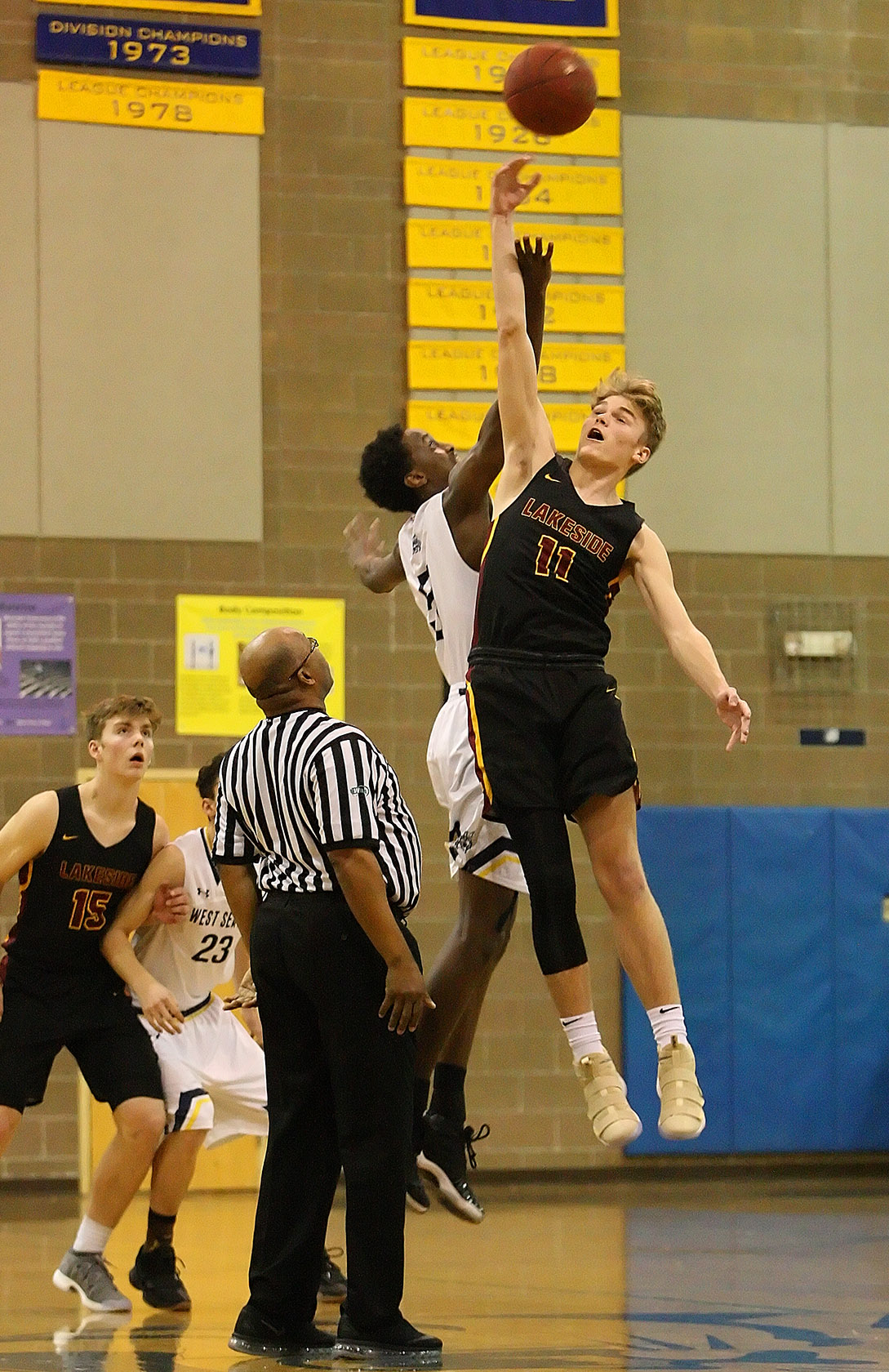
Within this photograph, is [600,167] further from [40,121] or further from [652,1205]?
[652,1205]

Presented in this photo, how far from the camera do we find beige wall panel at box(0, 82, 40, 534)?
995cm

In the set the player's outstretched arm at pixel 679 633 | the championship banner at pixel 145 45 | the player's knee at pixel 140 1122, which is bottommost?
the player's knee at pixel 140 1122

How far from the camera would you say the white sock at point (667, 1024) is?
4.75 metres

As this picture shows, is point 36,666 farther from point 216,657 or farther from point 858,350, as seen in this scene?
point 858,350

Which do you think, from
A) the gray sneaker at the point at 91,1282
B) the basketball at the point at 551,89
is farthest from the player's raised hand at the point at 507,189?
the gray sneaker at the point at 91,1282

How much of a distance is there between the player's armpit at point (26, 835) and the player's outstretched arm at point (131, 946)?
1.26ft

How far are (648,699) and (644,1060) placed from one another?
210 centimetres

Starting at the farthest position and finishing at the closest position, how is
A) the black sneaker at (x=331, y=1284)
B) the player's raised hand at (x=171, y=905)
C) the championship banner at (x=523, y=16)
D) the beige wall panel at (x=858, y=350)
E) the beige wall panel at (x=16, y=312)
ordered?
the beige wall panel at (x=858, y=350) < the championship banner at (x=523, y=16) < the beige wall panel at (x=16, y=312) < the player's raised hand at (x=171, y=905) < the black sneaker at (x=331, y=1284)

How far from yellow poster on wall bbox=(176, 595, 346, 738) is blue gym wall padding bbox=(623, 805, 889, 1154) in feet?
7.68

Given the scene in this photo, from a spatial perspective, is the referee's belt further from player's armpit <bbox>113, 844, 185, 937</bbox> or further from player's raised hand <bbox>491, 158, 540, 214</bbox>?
player's raised hand <bbox>491, 158, 540, 214</bbox>

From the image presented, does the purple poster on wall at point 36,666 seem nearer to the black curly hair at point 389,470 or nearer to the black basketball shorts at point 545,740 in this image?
the black curly hair at point 389,470

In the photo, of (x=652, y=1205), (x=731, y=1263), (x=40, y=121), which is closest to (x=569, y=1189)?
(x=652, y=1205)

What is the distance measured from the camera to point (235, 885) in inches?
215

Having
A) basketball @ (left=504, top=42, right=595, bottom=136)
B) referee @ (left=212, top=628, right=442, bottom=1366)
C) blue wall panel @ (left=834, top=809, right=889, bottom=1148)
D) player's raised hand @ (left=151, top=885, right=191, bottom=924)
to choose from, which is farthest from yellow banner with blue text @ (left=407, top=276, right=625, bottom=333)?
referee @ (left=212, top=628, right=442, bottom=1366)
